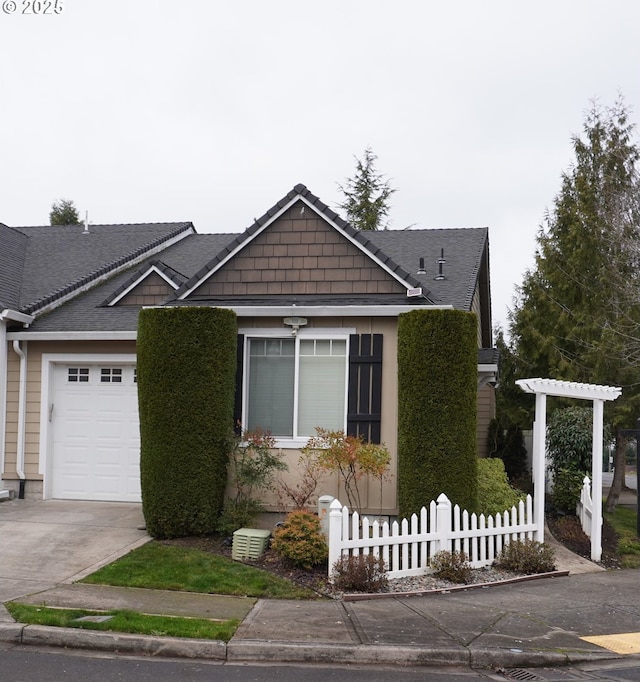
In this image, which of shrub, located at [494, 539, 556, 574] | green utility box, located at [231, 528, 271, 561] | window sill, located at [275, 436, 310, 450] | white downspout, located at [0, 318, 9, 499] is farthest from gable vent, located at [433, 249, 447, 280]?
white downspout, located at [0, 318, 9, 499]

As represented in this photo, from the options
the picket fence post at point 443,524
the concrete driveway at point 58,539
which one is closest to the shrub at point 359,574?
the picket fence post at point 443,524

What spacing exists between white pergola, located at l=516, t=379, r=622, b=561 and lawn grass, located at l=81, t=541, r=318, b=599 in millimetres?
3664

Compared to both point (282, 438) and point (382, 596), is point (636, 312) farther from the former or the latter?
point (382, 596)

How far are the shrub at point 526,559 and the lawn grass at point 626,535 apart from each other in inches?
58.3

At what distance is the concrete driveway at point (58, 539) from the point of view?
846 cm

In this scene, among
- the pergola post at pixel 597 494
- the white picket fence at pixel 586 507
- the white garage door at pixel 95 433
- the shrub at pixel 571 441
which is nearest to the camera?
the pergola post at pixel 597 494

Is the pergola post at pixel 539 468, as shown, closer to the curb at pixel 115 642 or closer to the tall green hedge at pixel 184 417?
the tall green hedge at pixel 184 417

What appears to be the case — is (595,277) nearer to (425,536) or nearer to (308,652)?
(425,536)

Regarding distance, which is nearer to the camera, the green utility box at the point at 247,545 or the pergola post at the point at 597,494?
the green utility box at the point at 247,545

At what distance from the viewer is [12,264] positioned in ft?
50.3

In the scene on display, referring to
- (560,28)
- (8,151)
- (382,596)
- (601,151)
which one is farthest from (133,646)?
(8,151)

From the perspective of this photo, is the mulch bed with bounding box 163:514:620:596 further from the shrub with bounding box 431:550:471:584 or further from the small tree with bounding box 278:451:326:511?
the shrub with bounding box 431:550:471:584

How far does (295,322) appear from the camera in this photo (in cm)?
1091

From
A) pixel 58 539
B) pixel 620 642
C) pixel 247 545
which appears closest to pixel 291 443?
pixel 247 545
